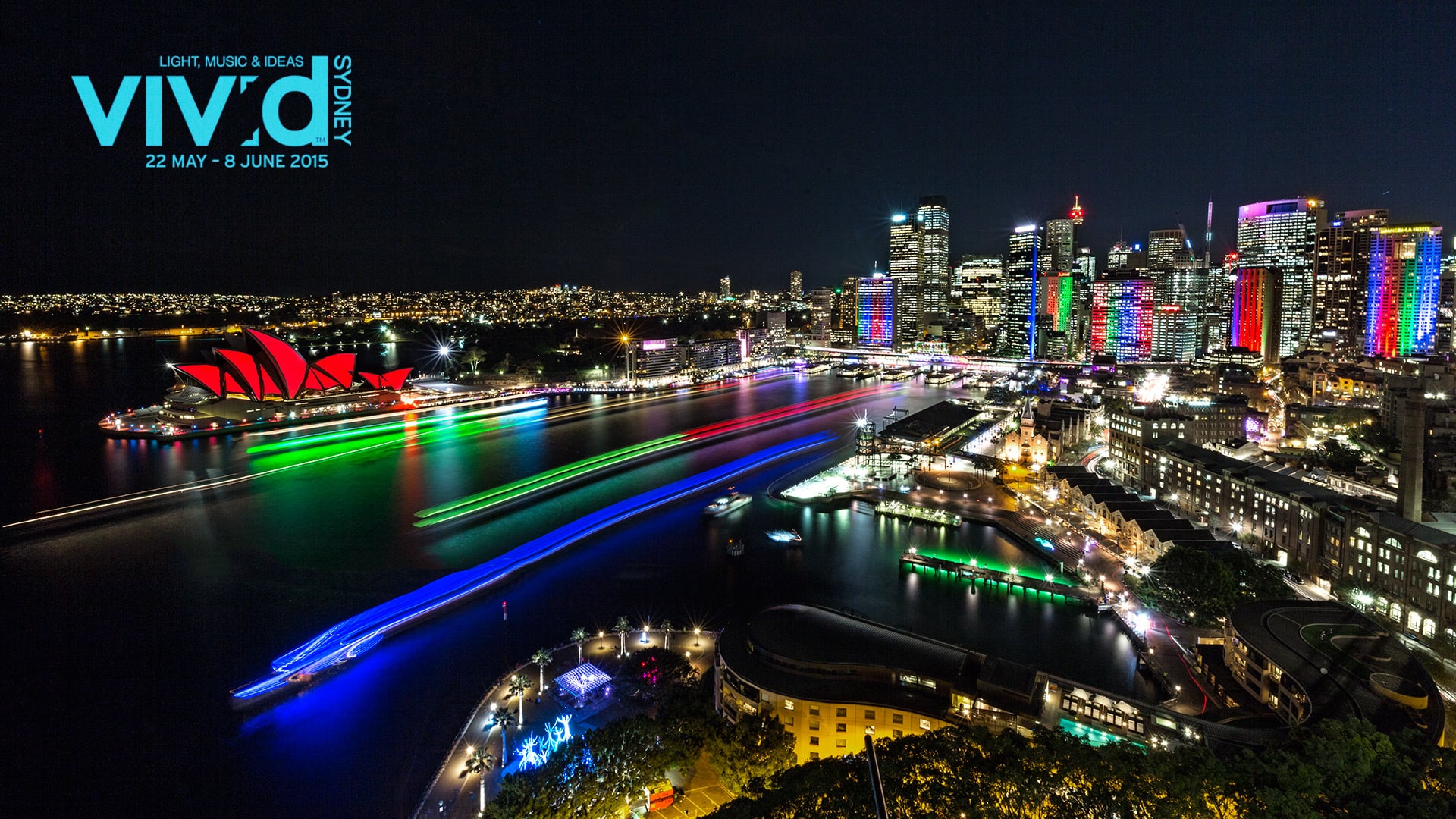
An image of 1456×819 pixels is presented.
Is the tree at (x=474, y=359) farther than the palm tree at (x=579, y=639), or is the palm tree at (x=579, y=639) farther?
the tree at (x=474, y=359)

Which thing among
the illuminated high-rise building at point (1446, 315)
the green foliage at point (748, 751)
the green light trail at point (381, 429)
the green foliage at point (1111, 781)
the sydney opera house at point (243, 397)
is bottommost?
the green foliage at point (748, 751)

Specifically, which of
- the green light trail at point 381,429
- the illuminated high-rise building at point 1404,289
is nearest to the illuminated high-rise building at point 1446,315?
the illuminated high-rise building at point 1404,289

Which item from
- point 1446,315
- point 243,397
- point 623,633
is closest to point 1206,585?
point 623,633

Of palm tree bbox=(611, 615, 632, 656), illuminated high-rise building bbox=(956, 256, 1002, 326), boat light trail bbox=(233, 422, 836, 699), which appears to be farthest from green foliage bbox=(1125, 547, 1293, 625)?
illuminated high-rise building bbox=(956, 256, 1002, 326)

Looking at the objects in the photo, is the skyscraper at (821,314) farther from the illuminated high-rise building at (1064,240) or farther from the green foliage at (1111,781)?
the green foliage at (1111,781)

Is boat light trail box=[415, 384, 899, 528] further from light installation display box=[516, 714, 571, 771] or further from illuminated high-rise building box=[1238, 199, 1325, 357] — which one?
illuminated high-rise building box=[1238, 199, 1325, 357]

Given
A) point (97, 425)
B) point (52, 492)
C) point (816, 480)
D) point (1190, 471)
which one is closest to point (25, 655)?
point (52, 492)

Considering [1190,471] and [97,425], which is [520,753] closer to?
[1190,471]
